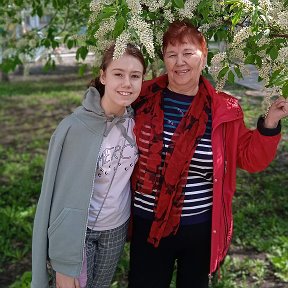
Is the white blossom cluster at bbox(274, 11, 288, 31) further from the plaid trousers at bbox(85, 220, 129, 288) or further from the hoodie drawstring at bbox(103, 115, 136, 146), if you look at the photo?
the plaid trousers at bbox(85, 220, 129, 288)

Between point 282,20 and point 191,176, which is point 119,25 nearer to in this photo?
point 282,20

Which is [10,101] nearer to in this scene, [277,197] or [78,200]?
[277,197]

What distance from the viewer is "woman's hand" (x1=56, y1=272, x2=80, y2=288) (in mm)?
2055

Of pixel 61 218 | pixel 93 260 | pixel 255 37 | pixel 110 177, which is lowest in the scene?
pixel 93 260

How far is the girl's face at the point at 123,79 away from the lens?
1.91m

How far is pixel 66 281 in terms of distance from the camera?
2.06 meters

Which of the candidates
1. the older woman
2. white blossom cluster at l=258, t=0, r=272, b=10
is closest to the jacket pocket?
the older woman

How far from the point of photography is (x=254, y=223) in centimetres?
435

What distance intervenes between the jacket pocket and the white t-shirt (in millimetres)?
88

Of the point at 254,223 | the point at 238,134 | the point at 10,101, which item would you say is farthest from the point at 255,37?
the point at 10,101

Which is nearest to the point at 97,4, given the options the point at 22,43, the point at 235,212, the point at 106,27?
the point at 106,27

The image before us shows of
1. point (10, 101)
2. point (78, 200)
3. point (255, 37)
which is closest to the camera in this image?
point (255, 37)

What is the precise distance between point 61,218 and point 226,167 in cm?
74

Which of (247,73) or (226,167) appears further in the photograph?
(247,73)
